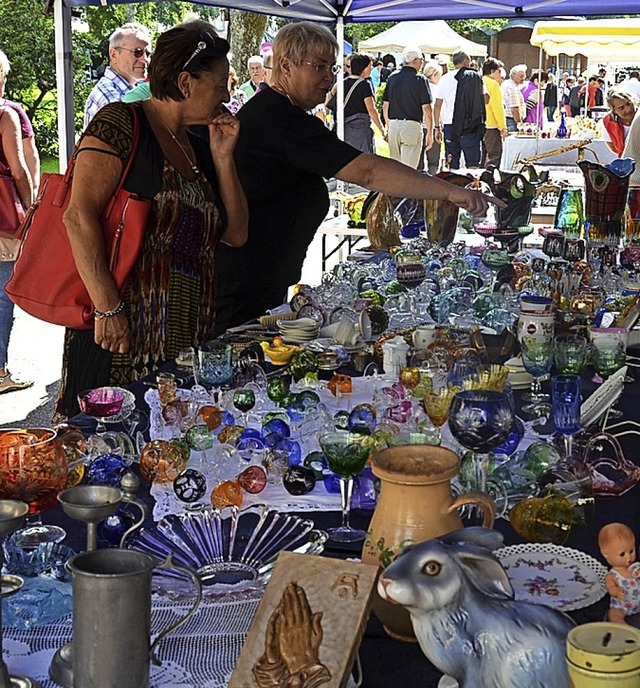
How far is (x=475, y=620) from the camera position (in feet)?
2.87

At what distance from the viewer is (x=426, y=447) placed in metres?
1.13

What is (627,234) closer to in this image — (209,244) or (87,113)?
(209,244)

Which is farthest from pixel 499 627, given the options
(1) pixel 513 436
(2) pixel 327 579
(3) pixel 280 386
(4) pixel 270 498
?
(3) pixel 280 386

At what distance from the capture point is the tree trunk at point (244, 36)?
10.9 m

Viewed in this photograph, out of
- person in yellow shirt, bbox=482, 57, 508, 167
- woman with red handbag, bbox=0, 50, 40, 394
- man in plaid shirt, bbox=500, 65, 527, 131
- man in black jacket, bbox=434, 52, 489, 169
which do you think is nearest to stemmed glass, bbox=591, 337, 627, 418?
woman with red handbag, bbox=0, 50, 40, 394

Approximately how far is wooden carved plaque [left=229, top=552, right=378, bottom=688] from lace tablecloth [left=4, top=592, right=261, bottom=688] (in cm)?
13

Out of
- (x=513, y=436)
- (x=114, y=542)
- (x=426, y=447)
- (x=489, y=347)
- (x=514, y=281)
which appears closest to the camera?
(x=426, y=447)

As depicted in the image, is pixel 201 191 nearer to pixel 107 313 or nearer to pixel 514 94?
pixel 107 313

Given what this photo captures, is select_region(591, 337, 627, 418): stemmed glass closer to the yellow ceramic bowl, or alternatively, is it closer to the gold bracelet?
the yellow ceramic bowl

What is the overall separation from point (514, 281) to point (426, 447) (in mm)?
2001

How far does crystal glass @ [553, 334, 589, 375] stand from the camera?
2.08 m

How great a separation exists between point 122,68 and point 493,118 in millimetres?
7492

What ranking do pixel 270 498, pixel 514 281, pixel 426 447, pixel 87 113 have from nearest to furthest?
pixel 426 447
pixel 270 498
pixel 514 281
pixel 87 113

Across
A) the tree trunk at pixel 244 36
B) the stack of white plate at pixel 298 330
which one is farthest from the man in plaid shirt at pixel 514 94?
the stack of white plate at pixel 298 330
